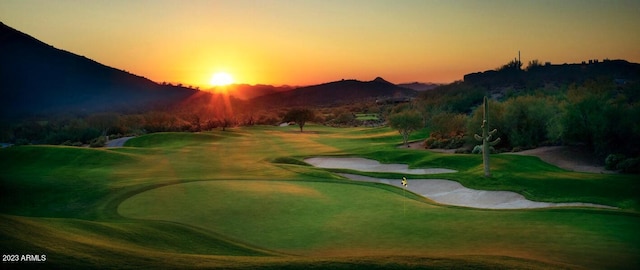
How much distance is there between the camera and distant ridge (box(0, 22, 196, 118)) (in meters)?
132

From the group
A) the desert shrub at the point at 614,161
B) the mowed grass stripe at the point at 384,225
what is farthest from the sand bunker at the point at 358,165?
the mowed grass stripe at the point at 384,225

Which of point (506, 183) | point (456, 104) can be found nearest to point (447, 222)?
point (506, 183)

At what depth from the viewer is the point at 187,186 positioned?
2478 centimetres

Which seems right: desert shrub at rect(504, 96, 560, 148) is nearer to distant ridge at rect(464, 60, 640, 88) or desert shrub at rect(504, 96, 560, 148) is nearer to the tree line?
the tree line

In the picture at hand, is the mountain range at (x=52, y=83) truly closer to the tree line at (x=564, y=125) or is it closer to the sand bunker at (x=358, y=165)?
the sand bunker at (x=358, y=165)

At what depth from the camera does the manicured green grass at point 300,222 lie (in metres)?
9.70

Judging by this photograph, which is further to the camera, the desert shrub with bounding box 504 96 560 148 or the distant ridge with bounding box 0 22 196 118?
the distant ridge with bounding box 0 22 196 118

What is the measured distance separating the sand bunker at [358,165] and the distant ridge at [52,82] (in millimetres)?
107985

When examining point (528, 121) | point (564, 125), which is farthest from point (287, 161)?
point (528, 121)

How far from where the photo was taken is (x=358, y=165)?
43312mm

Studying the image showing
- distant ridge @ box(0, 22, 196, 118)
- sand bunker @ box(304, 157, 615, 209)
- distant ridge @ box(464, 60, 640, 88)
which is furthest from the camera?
distant ridge @ box(0, 22, 196, 118)

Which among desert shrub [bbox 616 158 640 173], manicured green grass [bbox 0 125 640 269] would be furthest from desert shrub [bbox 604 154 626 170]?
manicured green grass [bbox 0 125 640 269]

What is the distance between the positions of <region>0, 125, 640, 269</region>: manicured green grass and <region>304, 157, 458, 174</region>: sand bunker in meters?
8.48

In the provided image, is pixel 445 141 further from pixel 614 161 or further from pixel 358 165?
pixel 614 161
